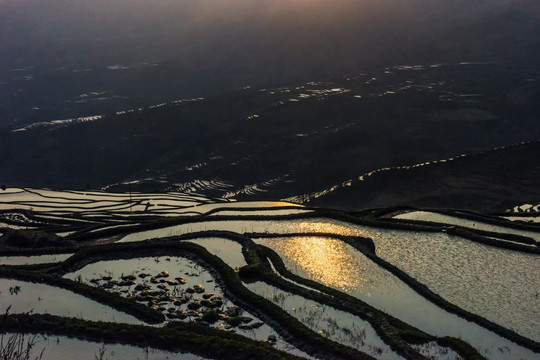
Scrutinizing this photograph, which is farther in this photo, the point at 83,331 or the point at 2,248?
the point at 2,248

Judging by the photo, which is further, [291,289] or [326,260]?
[326,260]

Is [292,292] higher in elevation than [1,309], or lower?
lower

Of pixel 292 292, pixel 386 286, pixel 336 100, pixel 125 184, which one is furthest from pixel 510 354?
pixel 336 100

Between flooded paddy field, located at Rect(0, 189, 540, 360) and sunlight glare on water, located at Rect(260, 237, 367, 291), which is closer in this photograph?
Answer: flooded paddy field, located at Rect(0, 189, 540, 360)

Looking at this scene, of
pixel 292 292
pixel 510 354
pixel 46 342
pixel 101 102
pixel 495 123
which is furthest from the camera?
pixel 101 102

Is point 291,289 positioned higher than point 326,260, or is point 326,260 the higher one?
point 291,289

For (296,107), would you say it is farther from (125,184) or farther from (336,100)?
(125,184)

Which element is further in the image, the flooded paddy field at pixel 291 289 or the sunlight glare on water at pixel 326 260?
the sunlight glare on water at pixel 326 260

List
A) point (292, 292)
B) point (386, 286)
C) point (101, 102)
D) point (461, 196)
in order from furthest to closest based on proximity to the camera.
Result: point (101, 102) → point (461, 196) → point (386, 286) → point (292, 292)
